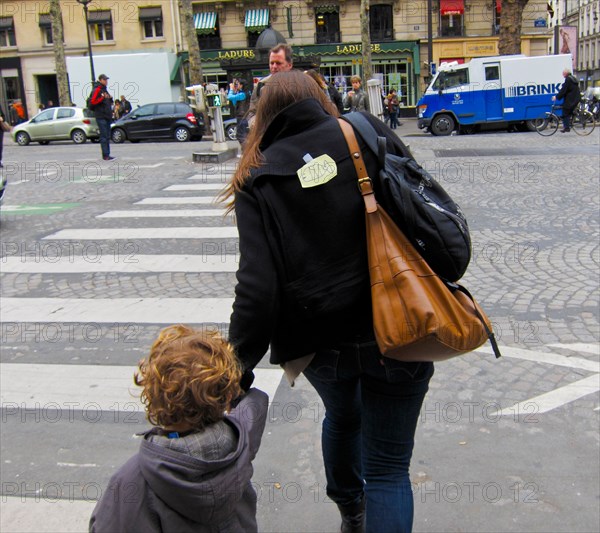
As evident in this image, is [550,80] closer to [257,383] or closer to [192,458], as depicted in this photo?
[257,383]

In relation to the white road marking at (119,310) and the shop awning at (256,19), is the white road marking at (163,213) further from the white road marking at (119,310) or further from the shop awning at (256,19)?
the shop awning at (256,19)

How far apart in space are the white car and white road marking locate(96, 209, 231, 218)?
17.0 meters

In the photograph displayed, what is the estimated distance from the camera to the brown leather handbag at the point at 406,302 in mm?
1904

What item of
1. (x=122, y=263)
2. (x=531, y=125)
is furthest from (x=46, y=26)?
(x=122, y=263)

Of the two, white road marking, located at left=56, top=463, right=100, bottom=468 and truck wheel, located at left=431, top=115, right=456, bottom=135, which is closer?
white road marking, located at left=56, top=463, right=100, bottom=468

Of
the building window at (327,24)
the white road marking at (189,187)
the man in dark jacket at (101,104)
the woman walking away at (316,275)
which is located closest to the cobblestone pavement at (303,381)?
the woman walking away at (316,275)

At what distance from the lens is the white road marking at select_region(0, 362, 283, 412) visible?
13.0ft

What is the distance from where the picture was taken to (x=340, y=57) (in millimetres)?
37125

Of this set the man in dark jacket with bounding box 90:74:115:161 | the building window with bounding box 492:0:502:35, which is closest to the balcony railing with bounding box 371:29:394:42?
the building window with bounding box 492:0:502:35

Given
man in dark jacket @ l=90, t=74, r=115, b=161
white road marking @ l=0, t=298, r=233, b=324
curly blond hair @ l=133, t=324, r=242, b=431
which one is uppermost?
man in dark jacket @ l=90, t=74, r=115, b=161

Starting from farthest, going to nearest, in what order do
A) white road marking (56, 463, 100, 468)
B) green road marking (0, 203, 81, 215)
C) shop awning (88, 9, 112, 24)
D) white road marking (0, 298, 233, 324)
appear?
shop awning (88, 9, 112, 24), green road marking (0, 203, 81, 215), white road marking (0, 298, 233, 324), white road marking (56, 463, 100, 468)

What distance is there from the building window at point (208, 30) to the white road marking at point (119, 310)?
3490cm

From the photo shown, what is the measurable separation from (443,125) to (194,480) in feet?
74.1

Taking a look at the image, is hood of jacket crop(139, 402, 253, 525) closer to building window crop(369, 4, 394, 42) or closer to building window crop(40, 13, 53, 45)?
building window crop(369, 4, 394, 42)
